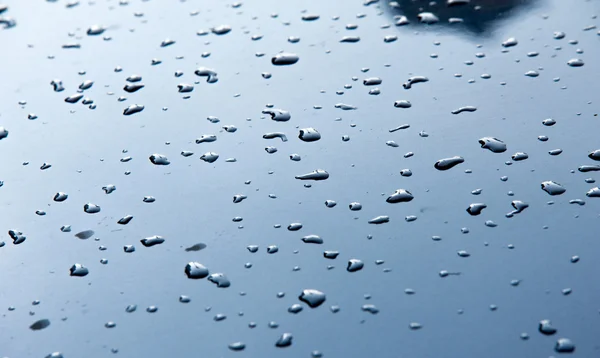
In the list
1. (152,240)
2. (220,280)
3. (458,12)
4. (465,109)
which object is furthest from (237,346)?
(458,12)

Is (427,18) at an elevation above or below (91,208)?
above

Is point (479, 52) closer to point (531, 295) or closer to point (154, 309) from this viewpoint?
point (531, 295)

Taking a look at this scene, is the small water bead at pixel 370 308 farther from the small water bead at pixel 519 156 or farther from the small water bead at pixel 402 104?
the small water bead at pixel 402 104

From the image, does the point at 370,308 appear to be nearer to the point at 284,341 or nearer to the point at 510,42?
the point at 284,341

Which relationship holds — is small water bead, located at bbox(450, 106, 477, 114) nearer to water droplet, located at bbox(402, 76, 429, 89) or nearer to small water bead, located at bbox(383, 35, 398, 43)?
water droplet, located at bbox(402, 76, 429, 89)

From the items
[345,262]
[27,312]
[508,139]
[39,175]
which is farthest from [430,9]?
[27,312]

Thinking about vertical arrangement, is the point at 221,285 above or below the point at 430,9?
below
